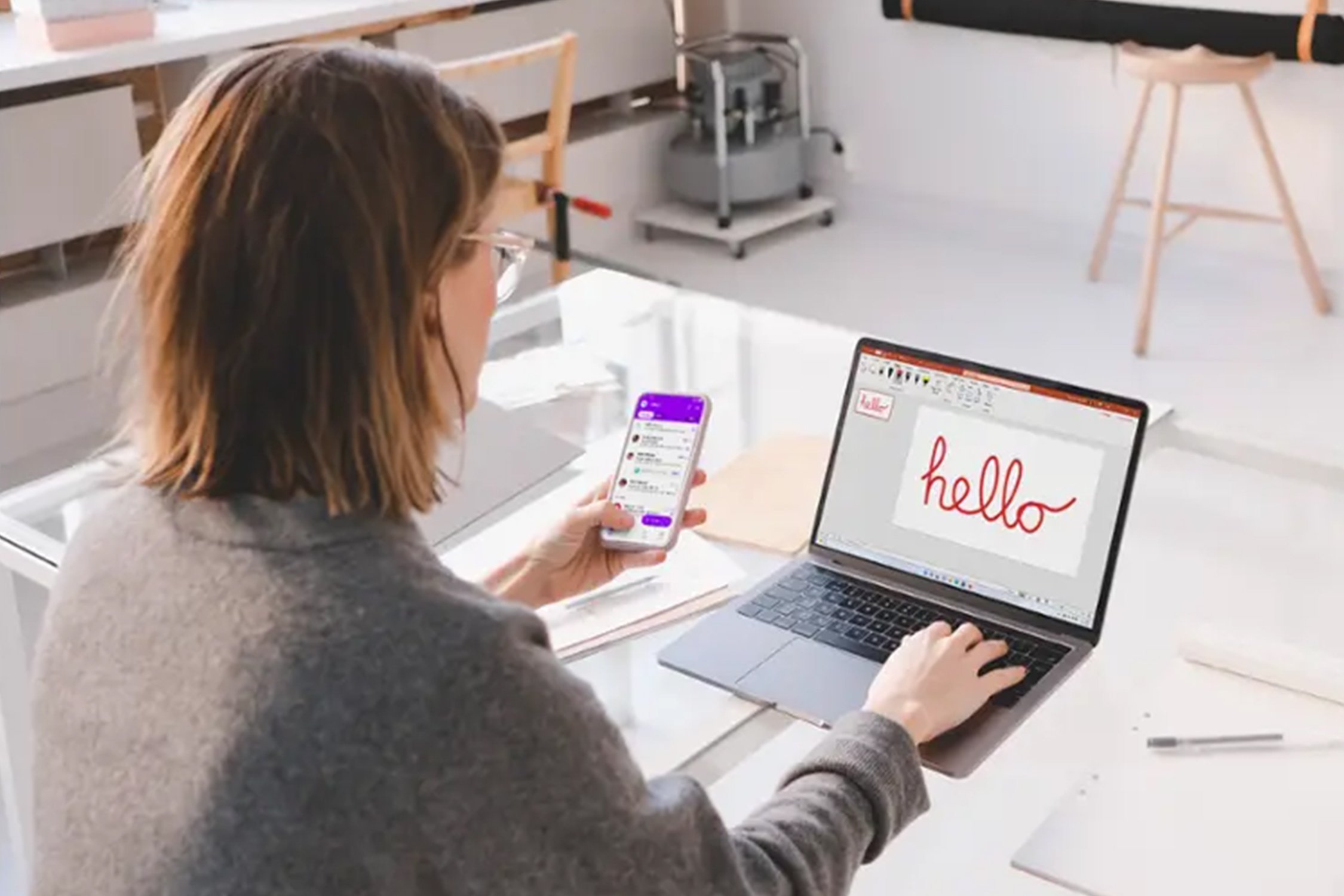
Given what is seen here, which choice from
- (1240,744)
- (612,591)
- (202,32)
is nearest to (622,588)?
(612,591)

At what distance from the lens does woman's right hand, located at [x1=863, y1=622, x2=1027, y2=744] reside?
1202 mm

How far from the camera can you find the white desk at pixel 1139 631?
1208mm

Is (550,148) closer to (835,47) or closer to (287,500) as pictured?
(835,47)

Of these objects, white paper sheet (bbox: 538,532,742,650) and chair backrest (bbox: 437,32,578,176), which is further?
chair backrest (bbox: 437,32,578,176)

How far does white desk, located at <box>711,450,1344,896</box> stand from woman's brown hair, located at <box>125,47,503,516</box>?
493 mm

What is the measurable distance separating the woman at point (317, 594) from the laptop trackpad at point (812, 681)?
1.14ft

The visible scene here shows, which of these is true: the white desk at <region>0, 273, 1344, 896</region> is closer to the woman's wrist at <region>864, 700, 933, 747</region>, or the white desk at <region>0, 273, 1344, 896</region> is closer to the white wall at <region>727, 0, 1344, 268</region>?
the woman's wrist at <region>864, 700, 933, 747</region>

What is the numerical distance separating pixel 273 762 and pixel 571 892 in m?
0.17

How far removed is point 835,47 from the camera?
475 cm

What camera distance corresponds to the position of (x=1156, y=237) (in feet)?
12.3

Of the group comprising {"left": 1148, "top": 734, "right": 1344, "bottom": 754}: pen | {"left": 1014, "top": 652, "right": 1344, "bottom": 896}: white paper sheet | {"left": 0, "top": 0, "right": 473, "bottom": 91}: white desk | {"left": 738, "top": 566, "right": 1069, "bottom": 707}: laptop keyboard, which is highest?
{"left": 0, "top": 0, "right": 473, "bottom": 91}: white desk

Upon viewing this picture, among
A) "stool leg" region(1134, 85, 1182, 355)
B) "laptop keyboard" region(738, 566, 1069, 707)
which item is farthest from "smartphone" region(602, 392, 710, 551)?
"stool leg" region(1134, 85, 1182, 355)

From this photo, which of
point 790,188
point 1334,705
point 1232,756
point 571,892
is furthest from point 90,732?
point 790,188

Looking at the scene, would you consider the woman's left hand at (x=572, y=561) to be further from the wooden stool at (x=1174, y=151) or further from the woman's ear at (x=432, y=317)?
the wooden stool at (x=1174, y=151)
